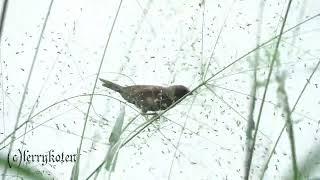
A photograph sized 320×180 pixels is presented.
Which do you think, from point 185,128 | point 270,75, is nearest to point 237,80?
point 185,128

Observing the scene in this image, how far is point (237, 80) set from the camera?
101cm

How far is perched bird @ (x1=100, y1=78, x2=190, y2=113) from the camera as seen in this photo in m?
0.98

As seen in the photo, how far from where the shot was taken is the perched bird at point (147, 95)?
0.98 metres

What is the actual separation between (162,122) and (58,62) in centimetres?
29

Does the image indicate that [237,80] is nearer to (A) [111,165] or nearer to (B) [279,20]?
(B) [279,20]

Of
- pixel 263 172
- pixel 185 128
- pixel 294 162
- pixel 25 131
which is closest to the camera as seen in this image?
pixel 294 162

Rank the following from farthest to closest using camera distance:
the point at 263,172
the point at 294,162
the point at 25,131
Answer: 1. the point at 25,131
2. the point at 263,172
3. the point at 294,162

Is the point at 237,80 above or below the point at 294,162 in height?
above

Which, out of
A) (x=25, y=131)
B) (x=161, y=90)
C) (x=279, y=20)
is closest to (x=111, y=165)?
(x=25, y=131)

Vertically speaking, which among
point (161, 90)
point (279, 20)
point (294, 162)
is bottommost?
point (294, 162)

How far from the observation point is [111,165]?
76 cm

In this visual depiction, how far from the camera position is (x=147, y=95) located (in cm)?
104

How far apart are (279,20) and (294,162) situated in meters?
0.45

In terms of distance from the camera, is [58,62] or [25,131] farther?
[58,62]
